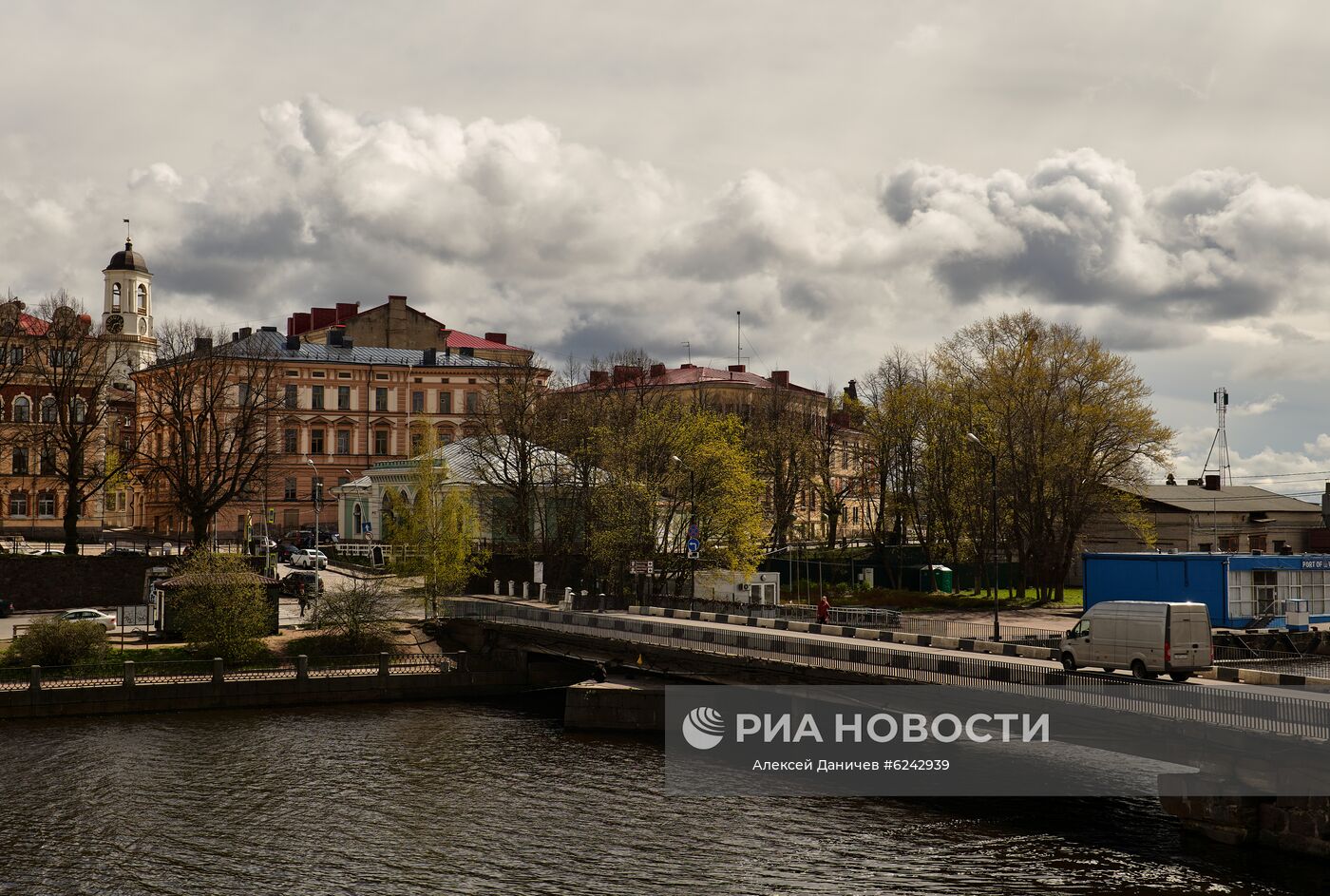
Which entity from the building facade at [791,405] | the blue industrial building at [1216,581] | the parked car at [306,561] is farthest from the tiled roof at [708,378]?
the blue industrial building at [1216,581]

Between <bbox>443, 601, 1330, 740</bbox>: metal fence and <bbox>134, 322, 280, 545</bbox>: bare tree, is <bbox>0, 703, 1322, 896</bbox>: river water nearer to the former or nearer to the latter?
<bbox>443, 601, 1330, 740</bbox>: metal fence

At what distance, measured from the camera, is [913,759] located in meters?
36.9

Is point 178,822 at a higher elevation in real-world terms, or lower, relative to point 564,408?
lower

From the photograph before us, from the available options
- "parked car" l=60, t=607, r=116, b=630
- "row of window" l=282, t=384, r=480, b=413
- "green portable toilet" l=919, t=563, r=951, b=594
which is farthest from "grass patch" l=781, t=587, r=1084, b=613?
"row of window" l=282, t=384, r=480, b=413

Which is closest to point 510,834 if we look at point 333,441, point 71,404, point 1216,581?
point 1216,581

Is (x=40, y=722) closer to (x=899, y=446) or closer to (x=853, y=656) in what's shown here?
(x=853, y=656)

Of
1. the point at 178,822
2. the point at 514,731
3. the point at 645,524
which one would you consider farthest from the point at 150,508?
the point at 178,822

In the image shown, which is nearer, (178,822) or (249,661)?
(178,822)

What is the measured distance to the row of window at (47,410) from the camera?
71400 mm

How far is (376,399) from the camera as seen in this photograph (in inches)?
4589

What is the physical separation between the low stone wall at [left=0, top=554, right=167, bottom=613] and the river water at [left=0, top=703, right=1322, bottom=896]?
89.4 feet

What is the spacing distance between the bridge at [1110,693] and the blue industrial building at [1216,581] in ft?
43.4

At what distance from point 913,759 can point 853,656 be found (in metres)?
3.75

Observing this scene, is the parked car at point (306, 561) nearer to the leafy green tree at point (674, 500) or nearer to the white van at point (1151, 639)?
the leafy green tree at point (674, 500)
